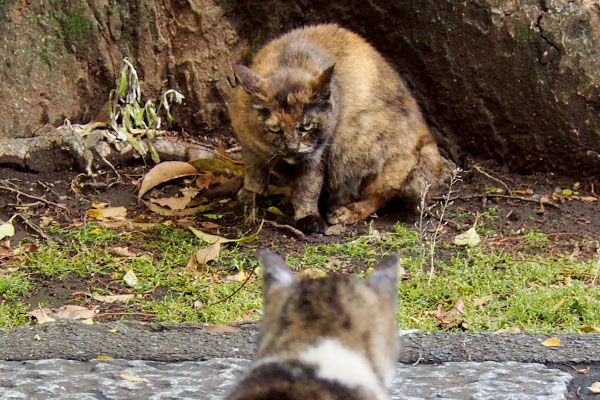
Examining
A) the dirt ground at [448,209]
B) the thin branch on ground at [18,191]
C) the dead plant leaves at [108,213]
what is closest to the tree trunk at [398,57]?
the dirt ground at [448,209]

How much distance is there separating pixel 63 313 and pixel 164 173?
7.40 ft

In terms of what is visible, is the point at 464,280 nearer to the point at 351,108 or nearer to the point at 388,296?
the point at 351,108

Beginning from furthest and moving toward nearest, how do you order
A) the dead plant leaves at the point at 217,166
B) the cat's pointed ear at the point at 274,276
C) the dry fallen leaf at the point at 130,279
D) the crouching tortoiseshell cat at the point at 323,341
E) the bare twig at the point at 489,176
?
the dead plant leaves at the point at 217,166, the bare twig at the point at 489,176, the dry fallen leaf at the point at 130,279, the cat's pointed ear at the point at 274,276, the crouching tortoiseshell cat at the point at 323,341

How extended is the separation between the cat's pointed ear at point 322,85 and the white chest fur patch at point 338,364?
418cm

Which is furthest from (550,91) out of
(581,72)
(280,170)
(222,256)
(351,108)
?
(222,256)

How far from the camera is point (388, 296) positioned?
243 centimetres

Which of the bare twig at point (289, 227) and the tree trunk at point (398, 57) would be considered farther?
the tree trunk at point (398, 57)

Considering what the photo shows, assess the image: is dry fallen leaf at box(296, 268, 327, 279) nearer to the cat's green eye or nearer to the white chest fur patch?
the cat's green eye

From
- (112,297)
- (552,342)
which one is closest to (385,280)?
(552,342)

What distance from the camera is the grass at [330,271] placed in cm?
505

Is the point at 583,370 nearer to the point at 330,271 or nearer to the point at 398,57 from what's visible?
the point at 330,271

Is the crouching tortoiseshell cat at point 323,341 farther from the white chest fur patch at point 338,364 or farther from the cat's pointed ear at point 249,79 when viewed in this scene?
the cat's pointed ear at point 249,79

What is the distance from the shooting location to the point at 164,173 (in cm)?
720

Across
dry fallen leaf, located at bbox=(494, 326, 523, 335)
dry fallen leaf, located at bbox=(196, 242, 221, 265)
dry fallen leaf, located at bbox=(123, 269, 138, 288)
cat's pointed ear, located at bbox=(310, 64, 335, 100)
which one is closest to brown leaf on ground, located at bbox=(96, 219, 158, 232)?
dry fallen leaf, located at bbox=(196, 242, 221, 265)
